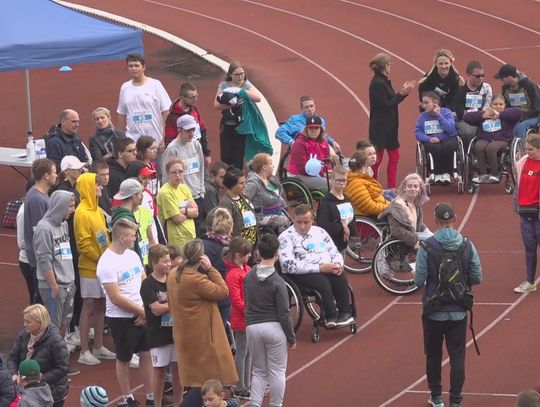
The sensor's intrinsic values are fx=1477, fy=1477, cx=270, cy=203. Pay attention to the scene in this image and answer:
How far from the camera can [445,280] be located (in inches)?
488

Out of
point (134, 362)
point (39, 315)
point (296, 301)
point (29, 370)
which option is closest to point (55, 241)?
point (134, 362)

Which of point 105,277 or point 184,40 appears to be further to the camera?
point 184,40

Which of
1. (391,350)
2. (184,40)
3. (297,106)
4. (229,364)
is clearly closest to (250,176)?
(391,350)

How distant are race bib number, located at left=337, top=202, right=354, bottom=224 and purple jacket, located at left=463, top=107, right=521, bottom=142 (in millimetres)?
3917

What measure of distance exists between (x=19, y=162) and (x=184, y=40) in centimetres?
1030

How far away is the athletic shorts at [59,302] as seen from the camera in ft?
45.3

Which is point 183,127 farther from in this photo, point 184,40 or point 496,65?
point 184,40

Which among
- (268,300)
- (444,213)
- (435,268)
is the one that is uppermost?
(444,213)

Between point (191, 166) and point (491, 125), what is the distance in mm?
4417

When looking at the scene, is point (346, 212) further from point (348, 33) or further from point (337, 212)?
point (348, 33)

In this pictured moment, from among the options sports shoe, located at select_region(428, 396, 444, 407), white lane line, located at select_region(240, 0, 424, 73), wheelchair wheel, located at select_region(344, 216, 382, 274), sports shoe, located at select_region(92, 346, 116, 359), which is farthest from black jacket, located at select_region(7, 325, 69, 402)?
white lane line, located at select_region(240, 0, 424, 73)

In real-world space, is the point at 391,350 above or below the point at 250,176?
below

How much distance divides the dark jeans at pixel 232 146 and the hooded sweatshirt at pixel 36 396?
287 inches

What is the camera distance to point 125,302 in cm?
1289
